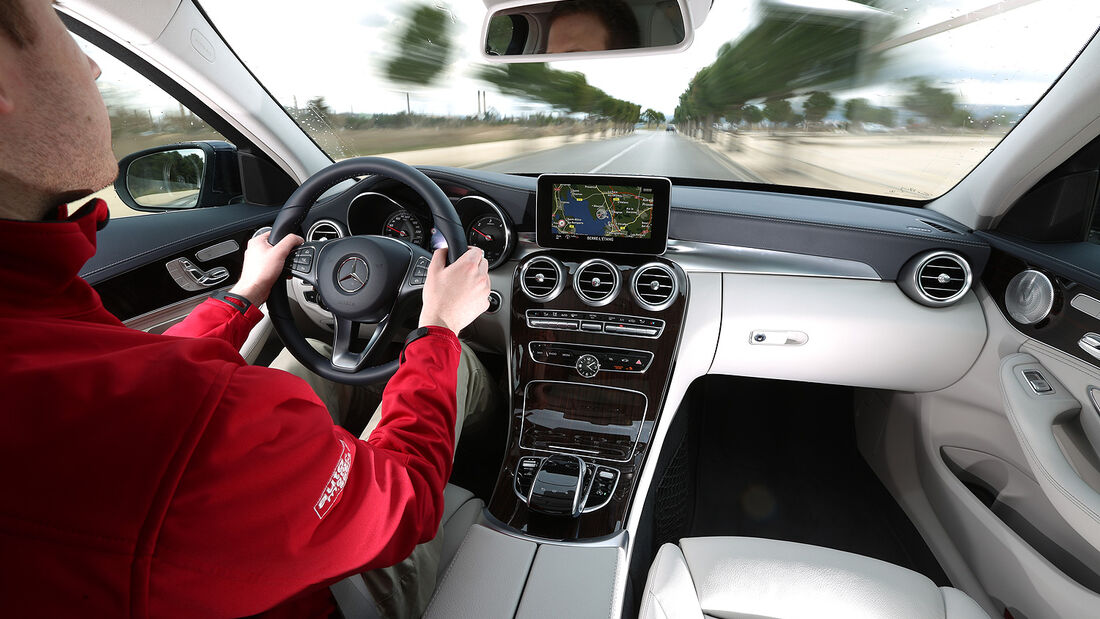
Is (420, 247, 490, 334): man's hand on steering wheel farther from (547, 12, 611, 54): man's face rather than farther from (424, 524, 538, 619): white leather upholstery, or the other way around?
(547, 12, 611, 54): man's face

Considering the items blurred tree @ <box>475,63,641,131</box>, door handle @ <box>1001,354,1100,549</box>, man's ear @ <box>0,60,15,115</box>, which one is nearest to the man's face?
blurred tree @ <box>475,63,641,131</box>

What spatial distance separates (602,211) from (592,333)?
470mm

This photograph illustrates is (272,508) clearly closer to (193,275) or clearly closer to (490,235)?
(490,235)

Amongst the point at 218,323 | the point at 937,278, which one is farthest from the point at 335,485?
the point at 937,278

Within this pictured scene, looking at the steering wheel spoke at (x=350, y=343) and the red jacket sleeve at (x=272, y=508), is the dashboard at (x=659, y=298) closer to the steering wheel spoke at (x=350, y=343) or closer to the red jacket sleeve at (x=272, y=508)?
the steering wheel spoke at (x=350, y=343)

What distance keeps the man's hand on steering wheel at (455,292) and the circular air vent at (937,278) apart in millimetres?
1582

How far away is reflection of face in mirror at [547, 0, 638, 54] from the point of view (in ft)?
6.21

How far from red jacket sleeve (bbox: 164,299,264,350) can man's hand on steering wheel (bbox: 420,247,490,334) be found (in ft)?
1.70

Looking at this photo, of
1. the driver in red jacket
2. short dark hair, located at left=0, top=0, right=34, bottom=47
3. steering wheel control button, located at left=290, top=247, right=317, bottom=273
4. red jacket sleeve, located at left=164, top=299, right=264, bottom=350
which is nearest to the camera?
the driver in red jacket

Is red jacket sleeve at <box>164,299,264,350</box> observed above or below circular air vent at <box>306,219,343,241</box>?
below

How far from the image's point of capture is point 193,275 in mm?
2365

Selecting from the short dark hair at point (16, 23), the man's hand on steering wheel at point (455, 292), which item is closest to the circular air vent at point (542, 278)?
the man's hand on steering wheel at point (455, 292)

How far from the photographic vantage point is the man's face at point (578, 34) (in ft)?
6.31

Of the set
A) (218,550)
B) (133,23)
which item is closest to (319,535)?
(218,550)
